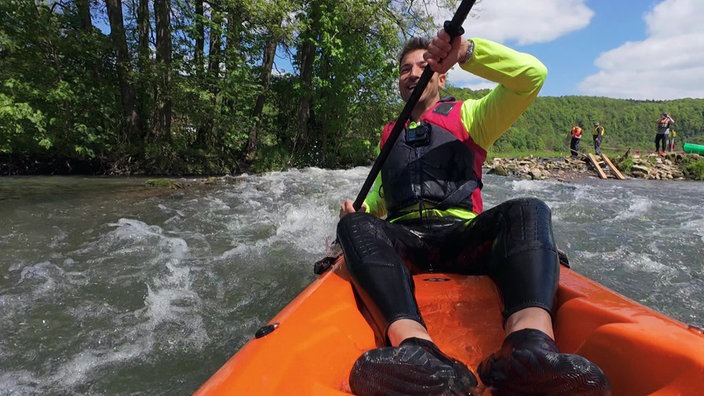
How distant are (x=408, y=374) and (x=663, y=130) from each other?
20033 millimetres

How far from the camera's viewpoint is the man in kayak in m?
1.04

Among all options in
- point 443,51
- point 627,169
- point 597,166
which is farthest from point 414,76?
point 627,169

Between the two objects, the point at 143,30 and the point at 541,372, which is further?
the point at 143,30

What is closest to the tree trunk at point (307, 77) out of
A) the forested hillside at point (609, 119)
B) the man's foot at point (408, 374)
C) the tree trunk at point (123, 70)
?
the tree trunk at point (123, 70)

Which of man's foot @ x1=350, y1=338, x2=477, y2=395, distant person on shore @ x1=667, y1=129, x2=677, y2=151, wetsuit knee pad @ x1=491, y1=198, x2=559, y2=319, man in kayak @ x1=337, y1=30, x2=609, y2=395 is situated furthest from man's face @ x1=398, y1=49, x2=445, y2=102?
distant person on shore @ x1=667, y1=129, x2=677, y2=151

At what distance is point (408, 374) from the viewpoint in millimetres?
1026

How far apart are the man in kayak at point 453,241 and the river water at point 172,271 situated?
1.04 metres

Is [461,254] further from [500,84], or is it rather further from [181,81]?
[181,81]

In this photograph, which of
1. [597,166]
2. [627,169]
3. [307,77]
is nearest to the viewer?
[627,169]

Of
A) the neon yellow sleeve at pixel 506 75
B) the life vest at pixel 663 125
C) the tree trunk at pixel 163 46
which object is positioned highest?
the tree trunk at pixel 163 46

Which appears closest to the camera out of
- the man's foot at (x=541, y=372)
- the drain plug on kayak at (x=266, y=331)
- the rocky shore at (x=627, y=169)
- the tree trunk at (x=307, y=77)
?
the man's foot at (x=541, y=372)

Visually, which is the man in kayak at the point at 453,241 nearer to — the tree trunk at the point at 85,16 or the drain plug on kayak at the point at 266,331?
the drain plug on kayak at the point at 266,331

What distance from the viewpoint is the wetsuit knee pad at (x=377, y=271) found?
1.40m

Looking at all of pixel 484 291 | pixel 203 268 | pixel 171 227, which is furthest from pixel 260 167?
pixel 484 291
